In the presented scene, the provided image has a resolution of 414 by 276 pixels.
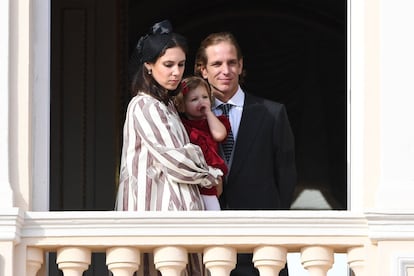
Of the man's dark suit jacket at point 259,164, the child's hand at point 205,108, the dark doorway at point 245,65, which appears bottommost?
the man's dark suit jacket at point 259,164

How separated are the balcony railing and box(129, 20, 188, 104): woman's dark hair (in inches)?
32.2

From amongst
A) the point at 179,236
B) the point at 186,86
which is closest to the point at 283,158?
the point at 186,86

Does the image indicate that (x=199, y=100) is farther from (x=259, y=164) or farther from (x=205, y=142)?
(x=259, y=164)

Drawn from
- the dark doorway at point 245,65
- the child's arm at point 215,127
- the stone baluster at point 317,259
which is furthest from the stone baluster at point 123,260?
the dark doorway at point 245,65

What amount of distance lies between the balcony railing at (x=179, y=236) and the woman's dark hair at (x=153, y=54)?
82cm

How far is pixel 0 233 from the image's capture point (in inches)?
376

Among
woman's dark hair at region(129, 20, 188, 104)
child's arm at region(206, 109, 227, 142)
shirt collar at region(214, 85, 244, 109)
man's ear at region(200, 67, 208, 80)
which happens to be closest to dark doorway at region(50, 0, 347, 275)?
shirt collar at region(214, 85, 244, 109)

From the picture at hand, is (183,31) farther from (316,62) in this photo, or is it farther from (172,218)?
(172,218)

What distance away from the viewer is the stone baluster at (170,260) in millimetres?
9688

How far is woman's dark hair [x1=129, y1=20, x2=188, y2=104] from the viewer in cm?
1022

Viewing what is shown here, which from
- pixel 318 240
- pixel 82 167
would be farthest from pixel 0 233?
pixel 82 167
